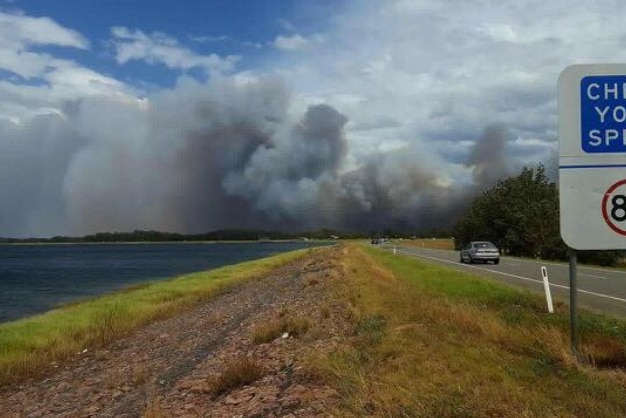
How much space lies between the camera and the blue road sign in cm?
733

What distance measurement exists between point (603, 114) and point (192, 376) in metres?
6.92

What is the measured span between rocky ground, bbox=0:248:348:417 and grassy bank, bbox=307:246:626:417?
456mm

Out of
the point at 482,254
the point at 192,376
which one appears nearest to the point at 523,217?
the point at 482,254

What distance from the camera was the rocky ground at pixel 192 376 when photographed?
24.2ft

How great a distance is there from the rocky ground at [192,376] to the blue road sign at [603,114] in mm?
4211

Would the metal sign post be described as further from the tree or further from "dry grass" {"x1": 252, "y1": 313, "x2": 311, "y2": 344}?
the tree

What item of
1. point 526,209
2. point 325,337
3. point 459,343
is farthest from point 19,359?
point 526,209

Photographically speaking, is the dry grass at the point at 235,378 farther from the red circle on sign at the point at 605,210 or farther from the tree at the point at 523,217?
the tree at the point at 523,217

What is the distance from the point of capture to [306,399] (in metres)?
6.77

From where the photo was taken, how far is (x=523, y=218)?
6550cm

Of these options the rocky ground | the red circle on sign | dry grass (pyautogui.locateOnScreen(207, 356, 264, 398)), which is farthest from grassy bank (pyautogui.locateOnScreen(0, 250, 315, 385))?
the red circle on sign

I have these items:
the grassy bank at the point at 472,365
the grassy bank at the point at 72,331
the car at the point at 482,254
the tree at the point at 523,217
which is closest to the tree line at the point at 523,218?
the tree at the point at 523,217

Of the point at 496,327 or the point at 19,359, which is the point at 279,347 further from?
the point at 19,359

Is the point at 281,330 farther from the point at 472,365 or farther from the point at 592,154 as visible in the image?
the point at 592,154
